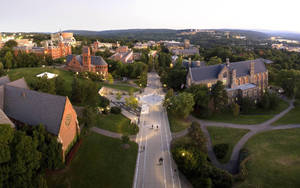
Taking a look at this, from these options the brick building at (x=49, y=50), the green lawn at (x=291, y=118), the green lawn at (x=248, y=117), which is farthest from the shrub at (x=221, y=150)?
the brick building at (x=49, y=50)

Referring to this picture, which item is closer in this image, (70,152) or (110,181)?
(110,181)

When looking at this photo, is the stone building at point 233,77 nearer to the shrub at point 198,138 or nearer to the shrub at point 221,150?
the shrub at point 221,150

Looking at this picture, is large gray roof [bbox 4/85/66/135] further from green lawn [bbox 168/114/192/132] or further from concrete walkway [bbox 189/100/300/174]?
concrete walkway [bbox 189/100/300/174]

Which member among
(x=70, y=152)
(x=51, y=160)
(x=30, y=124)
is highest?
(x=30, y=124)

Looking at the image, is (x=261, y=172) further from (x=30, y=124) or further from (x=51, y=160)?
(x=30, y=124)

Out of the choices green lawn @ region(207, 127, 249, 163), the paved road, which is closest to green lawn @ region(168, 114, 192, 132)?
the paved road

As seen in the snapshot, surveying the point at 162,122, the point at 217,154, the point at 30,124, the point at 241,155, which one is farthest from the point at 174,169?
the point at 30,124
